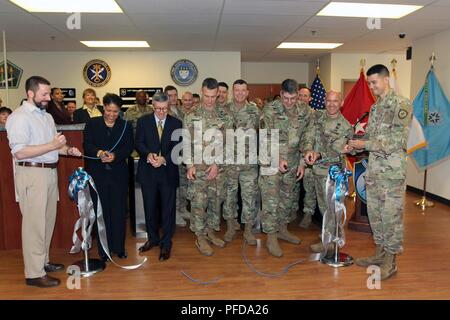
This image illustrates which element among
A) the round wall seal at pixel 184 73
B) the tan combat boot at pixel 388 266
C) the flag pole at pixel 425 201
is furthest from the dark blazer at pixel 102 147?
the round wall seal at pixel 184 73

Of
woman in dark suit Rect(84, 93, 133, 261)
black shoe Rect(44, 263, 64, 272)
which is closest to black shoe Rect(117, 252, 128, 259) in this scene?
woman in dark suit Rect(84, 93, 133, 261)

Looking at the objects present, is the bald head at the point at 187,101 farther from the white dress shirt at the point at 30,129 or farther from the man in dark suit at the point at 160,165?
the white dress shirt at the point at 30,129

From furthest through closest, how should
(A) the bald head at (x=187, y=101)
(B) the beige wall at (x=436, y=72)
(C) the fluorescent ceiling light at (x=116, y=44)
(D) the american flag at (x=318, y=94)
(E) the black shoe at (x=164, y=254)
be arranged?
(C) the fluorescent ceiling light at (x=116, y=44) < (D) the american flag at (x=318, y=94) < (B) the beige wall at (x=436, y=72) < (A) the bald head at (x=187, y=101) < (E) the black shoe at (x=164, y=254)

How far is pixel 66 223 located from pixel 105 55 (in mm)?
5891

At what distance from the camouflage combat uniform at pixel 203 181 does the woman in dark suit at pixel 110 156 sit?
653 mm

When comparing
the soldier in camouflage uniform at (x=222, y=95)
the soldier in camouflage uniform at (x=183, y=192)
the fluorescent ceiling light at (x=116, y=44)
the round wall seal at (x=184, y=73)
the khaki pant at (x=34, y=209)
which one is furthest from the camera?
the round wall seal at (x=184, y=73)

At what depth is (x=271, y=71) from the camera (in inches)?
444

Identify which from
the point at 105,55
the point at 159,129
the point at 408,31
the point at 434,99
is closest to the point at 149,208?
the point at 159,129

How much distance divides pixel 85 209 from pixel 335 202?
7.45 feet

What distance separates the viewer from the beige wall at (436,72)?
19.8 ft

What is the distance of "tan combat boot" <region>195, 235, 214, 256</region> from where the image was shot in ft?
12.1

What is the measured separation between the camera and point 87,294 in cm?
290

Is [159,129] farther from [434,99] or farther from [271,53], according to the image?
[271,53]

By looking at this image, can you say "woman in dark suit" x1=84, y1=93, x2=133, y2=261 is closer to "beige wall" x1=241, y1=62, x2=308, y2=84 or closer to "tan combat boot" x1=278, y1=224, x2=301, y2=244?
"tan combat boot" x1=278, y1=224, x2=301, y2=244
